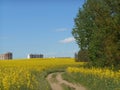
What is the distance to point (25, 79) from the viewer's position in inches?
778

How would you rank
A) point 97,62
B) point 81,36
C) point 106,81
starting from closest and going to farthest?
point 106,81 → point 97,62 → point 81,36

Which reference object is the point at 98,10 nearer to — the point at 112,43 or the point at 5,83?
the point at 112,43

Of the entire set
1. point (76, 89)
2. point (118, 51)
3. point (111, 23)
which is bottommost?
point (76, 89)

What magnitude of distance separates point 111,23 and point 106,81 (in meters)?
10.7

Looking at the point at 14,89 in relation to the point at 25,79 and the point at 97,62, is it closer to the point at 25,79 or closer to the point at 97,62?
the point at 25,79

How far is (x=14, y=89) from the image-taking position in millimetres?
17438

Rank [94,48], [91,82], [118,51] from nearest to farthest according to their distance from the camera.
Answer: [91,82] → [118,51] → [94,48]

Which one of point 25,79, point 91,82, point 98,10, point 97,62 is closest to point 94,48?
point 97,62

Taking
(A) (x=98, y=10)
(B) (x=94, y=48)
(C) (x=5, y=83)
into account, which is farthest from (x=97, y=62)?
(C) (x=5, y=83)

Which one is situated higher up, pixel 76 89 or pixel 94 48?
pixel 94 48

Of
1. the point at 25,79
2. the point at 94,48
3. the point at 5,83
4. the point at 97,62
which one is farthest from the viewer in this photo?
the point at 94,48

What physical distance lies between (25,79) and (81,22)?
145ft

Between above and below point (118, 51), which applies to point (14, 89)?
below

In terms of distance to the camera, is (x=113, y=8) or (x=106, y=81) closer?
(x=106, y=81)
